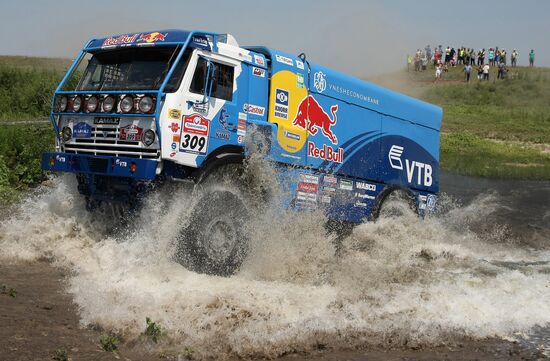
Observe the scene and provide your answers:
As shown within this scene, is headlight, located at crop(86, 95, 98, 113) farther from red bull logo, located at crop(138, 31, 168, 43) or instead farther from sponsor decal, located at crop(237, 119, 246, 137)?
sponsor decal, located at crop(237, 119, 246, 137)

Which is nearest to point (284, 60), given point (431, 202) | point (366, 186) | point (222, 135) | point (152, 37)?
point (222, 135)

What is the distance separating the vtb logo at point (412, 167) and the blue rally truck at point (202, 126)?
1.88m

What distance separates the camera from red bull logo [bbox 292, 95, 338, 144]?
11.3 metres

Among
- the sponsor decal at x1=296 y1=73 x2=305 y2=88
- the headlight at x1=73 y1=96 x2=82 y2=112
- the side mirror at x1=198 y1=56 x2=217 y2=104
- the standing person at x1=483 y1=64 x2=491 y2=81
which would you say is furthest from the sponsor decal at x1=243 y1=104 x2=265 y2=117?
the standing person at x1=483 y1=64 x2=491 y2=81

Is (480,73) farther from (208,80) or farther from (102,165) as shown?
(102,165)

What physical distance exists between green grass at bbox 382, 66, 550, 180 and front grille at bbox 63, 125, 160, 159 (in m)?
18.2

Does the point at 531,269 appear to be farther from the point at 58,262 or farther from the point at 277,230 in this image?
the point at 58,262

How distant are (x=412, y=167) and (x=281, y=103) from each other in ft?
15.4

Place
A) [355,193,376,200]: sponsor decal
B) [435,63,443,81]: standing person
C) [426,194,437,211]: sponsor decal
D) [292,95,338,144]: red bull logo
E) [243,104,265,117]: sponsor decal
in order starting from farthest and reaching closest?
[435,63,443,81]: standing person
[426,194,437,211]: sponsor decal
[355,193,376,200]: sponsor decal
[292,95,338,144]: red bull logo
[243,104,265,117]: sponsor decal

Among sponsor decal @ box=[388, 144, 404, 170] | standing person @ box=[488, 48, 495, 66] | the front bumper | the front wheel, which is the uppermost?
standing person @ box=[488, 48, 495, 66]

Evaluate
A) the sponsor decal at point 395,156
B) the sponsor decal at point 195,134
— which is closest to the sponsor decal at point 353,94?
the sponsor decal at point 395,156

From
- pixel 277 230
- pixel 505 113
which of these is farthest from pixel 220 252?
pixel 505 113

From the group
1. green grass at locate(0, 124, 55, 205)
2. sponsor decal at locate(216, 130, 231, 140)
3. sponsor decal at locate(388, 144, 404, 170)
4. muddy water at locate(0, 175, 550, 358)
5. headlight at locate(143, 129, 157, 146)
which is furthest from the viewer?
green grass at locate(0, 124, 55, 205)

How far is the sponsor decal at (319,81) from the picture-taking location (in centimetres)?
1172
